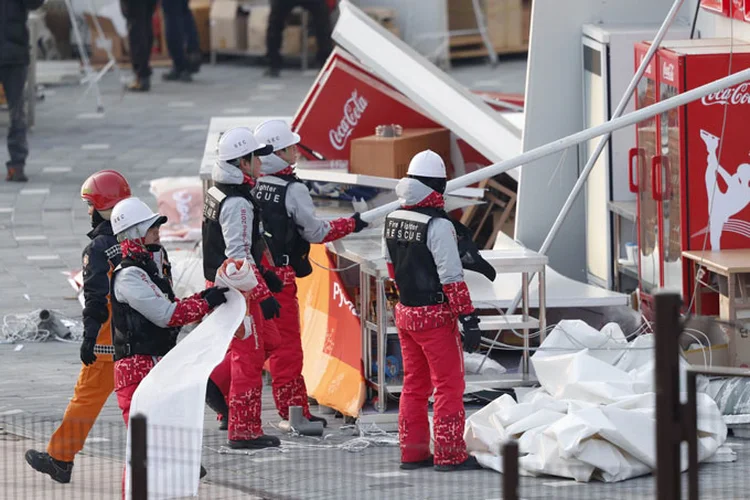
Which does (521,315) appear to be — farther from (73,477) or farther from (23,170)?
(23,170)

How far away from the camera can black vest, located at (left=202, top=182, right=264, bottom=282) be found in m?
9.13

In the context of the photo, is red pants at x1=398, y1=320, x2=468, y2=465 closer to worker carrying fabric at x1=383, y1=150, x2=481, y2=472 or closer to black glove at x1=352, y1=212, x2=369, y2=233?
worker carrying fabric at x1=383, y1=150, x2=481, y2=472

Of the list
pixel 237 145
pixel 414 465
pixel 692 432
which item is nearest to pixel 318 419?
pixel 414 465

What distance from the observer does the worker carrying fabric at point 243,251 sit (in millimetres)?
9000

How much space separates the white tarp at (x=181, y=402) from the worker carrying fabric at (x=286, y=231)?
37.7 inches

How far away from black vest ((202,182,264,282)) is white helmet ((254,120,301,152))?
41 cm

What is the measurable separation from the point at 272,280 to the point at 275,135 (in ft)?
3.01

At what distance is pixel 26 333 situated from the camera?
11.7m

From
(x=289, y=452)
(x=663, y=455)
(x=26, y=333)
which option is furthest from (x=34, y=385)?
(x=663, y=455)

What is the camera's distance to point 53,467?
8344mm

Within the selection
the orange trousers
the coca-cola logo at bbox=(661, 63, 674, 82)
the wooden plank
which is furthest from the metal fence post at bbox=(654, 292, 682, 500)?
the wooden plank

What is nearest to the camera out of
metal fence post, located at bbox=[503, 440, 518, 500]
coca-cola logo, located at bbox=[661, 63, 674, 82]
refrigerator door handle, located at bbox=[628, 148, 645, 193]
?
metal fence post, located at bbox=[503, 440, 518, 500]

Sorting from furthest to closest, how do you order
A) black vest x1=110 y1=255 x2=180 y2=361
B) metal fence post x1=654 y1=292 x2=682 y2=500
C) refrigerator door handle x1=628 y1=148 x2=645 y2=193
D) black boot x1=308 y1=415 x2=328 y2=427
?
refrigerator door handle x1=628 y1=148 x2=645 y2=193 < black boot x1=308 y1=415 x2=328 y2=427 < black vest x1=110 y1=255 x2=180 y2=361 < metal fence post x1=654 y1=292 x2=682 y2=500

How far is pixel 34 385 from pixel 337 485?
10.8ft
